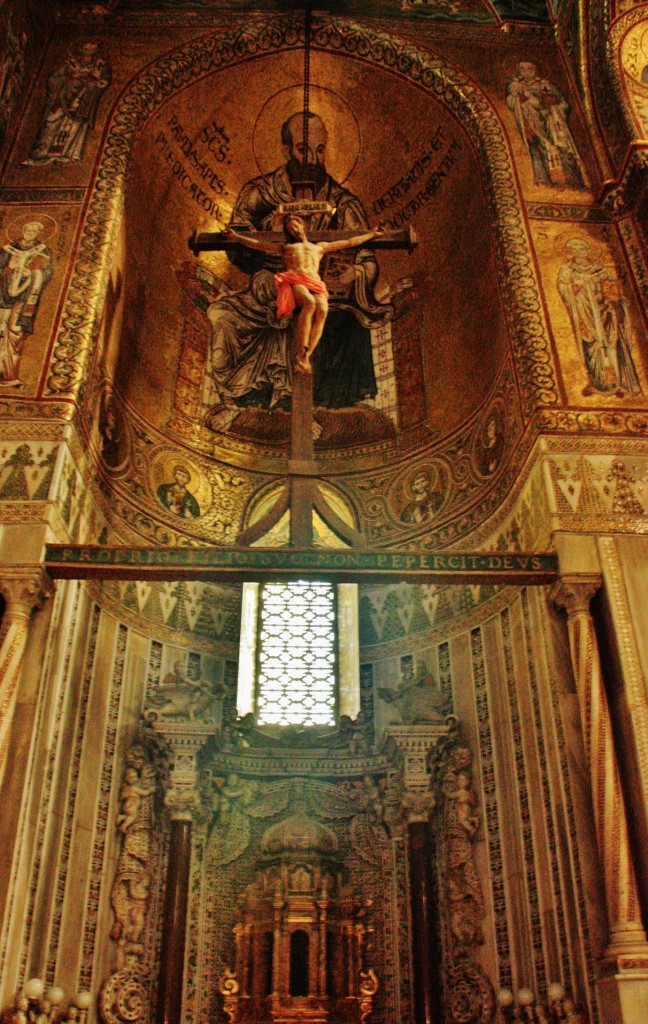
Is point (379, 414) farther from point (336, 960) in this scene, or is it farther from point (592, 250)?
point (336, 960)

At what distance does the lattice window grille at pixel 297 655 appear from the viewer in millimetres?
12227

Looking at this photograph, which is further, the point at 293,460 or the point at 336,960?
the point at 336,960

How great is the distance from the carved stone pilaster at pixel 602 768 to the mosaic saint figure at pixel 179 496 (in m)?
5.61

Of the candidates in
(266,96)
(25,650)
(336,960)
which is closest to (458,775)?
(336,960)

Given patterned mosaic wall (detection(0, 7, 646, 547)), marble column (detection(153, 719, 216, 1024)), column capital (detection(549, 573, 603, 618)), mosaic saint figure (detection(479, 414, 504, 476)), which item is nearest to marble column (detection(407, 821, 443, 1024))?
marble column (detection(153, 719, 216, 1024))

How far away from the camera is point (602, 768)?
822cm

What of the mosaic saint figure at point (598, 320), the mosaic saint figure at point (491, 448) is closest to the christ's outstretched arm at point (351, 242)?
the mosaic saint figure at point (598, 320)

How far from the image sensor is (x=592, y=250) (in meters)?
11.8

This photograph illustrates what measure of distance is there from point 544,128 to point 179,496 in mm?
7227

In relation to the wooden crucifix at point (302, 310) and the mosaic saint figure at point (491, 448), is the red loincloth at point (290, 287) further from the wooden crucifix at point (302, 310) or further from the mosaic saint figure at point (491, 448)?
the mosaic saint figure at point (491, 448)

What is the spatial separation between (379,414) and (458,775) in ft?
18.3

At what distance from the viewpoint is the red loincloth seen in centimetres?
977

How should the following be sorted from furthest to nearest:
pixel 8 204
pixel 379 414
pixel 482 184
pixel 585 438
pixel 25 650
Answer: pixel 379 414, pixel 482 184, pixel 8 204, pixel 585 438, pixel 25 650

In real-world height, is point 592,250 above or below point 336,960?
above
